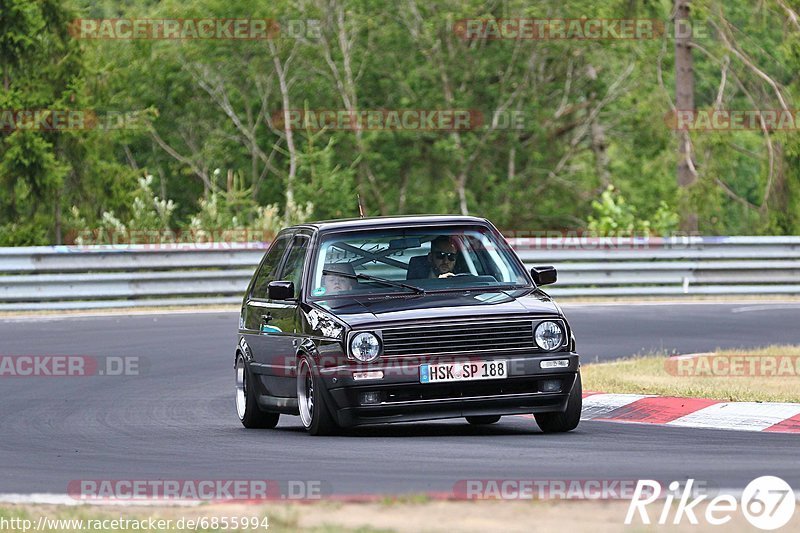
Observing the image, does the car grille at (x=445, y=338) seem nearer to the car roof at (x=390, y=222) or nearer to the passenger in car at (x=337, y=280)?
the passenger in car at (x=337, y=280)

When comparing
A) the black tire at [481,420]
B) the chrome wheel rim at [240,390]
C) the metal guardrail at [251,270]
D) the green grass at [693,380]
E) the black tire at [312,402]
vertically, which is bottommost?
the metal guardrail at [251,270]

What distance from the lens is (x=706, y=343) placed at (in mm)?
19203

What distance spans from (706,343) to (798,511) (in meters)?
12.5

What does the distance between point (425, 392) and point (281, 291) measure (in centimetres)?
162

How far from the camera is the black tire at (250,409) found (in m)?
12.1

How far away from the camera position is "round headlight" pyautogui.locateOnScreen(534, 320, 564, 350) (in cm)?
1055

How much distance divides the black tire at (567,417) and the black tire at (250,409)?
228 centimetres

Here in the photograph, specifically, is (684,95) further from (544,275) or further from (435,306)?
(435,306)

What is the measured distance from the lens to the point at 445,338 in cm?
1039

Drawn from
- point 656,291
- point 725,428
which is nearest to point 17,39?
point 656,291

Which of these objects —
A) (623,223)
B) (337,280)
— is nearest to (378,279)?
(337,280)

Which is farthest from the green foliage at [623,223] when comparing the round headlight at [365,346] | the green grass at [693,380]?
the round headlight at [365,346]

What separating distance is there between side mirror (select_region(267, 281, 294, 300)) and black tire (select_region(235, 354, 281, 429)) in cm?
100

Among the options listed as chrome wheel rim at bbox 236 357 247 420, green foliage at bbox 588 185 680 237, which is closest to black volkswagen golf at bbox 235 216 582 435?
chrome wheel rim at bbox 236 357 247 420
